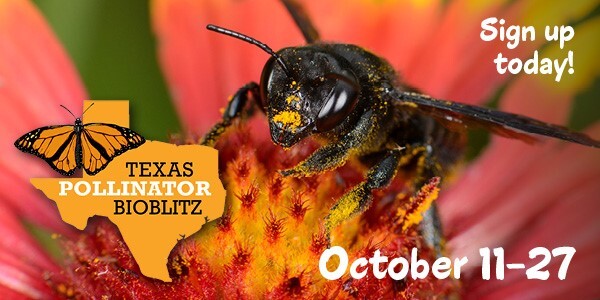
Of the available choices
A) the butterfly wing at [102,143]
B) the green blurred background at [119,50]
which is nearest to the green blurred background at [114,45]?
the green blurred background at [119,50]

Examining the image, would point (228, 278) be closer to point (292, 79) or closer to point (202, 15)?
point (292, 79)

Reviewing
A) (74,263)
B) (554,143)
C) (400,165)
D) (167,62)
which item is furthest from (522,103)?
(74,263)

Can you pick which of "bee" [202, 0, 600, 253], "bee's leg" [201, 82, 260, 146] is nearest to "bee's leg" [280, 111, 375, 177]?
"bee" [202, 0, 600, 253]

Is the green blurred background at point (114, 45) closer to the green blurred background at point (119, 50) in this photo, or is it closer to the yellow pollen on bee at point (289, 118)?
the green blurred background at point (119, 50)

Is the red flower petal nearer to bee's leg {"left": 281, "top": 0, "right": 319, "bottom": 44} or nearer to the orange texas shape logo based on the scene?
the orange texas shape logo

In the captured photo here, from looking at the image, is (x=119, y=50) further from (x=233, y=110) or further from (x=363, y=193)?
(x=363, y=193)

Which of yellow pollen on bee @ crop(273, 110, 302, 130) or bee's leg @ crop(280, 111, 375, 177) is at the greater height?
bee's leg @ crop(280, 111, 375, 177)
